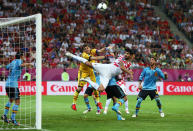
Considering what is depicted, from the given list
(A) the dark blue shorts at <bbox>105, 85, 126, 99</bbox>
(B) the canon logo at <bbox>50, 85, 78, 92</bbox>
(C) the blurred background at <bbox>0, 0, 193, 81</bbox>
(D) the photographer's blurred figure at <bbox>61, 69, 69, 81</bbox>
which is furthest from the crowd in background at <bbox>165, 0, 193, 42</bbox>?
(A) the dark blue shorts at <bbox>105, 85, 126, 99</bbox>

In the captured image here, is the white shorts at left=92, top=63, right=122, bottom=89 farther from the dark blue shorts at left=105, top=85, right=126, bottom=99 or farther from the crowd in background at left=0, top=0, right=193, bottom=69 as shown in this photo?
the crowd in background at left=0, top=0, right=193, bottom=69

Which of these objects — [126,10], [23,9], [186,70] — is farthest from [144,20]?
[23,9]

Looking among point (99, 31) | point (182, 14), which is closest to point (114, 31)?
point (99, 31)

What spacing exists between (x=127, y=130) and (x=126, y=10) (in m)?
29.1

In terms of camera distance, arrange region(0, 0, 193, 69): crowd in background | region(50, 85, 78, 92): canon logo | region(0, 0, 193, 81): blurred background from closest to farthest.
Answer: region(50, 85, 78, 92): canon logo
region(0, 0, 193, 81): blurred background
region(0, 0, 193, 69): crowd in background

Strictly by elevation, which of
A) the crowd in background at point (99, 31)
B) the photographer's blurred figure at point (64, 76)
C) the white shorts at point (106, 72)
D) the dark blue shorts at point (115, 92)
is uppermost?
the crowd in background at point (99, 31)

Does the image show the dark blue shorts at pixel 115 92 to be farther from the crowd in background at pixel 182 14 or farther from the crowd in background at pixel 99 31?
the crowd in background at pixel 182 14

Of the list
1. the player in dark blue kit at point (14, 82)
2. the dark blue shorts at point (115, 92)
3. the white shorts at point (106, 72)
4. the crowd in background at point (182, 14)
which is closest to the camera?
the player in dark blue kit at point (14, 82)

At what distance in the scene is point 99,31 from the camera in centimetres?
3475

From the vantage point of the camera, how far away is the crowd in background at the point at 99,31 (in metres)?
31.8

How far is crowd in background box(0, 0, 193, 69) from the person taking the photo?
31.8m

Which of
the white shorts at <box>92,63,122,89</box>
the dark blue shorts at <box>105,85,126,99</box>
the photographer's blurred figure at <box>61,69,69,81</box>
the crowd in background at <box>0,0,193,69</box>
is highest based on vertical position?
the crowd in background at <box>0,0,193,69</box>

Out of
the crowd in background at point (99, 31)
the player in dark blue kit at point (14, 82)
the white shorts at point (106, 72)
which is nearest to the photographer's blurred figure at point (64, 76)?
the crowd in background at point (99, 31)

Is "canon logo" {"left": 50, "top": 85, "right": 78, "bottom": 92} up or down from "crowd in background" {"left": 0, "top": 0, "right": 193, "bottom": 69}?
down
